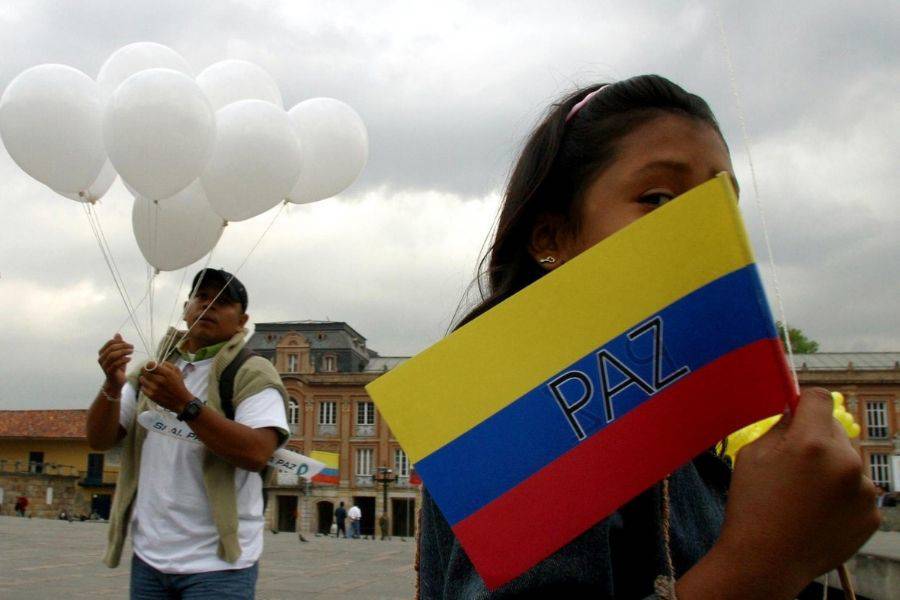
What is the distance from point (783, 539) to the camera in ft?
2.41

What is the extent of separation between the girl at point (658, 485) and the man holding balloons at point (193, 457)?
1637mm

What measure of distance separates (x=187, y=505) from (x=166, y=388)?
1.19ft

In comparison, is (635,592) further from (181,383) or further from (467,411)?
(181,383)

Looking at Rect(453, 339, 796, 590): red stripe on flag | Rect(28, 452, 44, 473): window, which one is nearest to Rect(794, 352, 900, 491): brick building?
Rect(28, 452, 44, 473): window

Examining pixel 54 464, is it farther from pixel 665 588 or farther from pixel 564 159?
pixel 665 588

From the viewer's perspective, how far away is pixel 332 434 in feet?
155

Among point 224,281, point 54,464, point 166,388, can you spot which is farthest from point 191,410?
point 54,464

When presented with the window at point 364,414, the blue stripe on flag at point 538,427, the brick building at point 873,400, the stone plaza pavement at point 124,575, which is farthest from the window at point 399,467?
the blue stripe on flag at point 538,427

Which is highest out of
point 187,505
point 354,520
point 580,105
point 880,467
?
point 880,467

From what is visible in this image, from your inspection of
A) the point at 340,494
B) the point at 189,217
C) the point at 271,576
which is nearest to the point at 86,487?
the point at 340,494

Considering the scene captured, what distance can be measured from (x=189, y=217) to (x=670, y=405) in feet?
11.3

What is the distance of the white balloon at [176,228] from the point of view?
3.86 metres

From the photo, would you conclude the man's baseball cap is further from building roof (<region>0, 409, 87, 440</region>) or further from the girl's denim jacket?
building roof (<region>0, 409, 87, 440</region>)

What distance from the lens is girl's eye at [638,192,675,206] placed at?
98 centimetres
